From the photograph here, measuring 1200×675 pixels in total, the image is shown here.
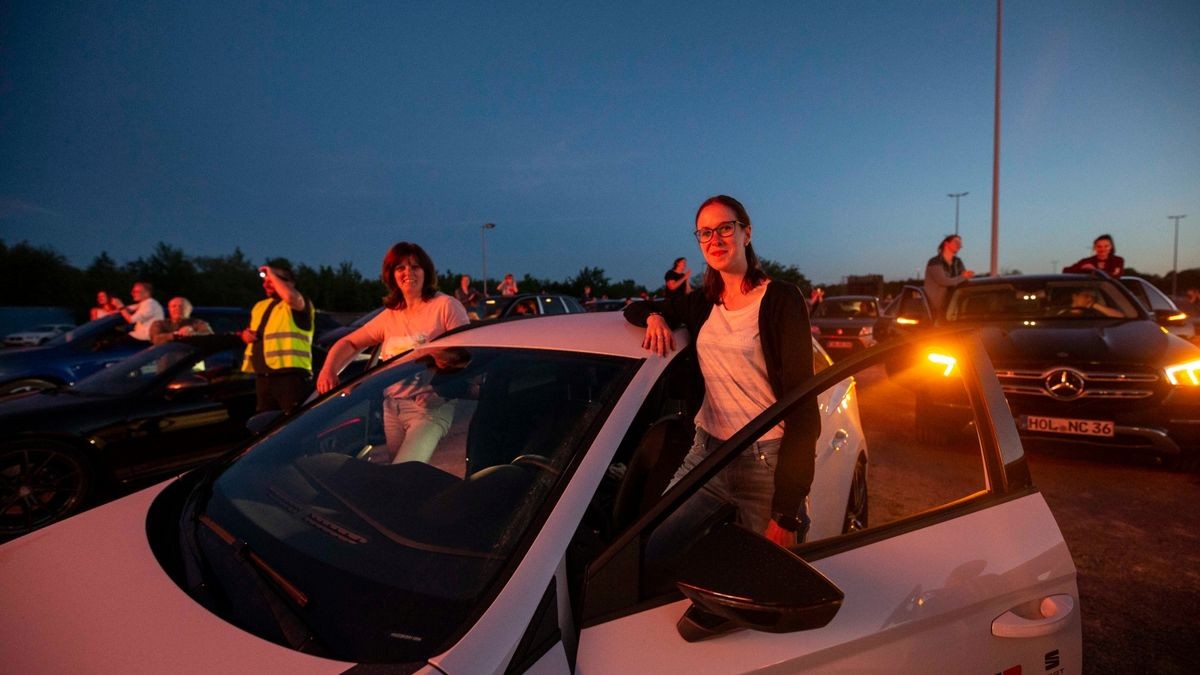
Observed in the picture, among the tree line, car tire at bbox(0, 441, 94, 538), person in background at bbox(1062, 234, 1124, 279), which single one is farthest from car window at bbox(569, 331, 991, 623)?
the tree line

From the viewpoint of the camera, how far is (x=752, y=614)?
94cm

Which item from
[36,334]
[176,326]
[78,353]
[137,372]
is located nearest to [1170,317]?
[137,372]

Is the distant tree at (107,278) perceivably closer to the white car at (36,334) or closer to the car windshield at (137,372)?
the white car at (36,334)

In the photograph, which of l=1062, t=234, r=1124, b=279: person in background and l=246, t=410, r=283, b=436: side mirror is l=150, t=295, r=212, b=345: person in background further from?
l=1062, t=234, r=1124, b=279: person in background

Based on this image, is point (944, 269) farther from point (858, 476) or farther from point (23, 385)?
point (23, 385)

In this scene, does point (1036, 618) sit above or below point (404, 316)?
below

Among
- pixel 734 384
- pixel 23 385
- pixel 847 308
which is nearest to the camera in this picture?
pixel 734 384

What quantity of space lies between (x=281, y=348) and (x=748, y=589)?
4.07 meters

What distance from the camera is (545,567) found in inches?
42.6

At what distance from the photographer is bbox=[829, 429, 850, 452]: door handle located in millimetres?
2363

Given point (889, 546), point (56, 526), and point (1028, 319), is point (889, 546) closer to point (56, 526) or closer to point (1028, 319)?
point (56, 526)

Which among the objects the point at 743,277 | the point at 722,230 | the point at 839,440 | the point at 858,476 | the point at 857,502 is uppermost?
the point at 722,230

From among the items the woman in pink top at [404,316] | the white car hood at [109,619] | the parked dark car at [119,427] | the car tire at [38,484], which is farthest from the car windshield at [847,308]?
the white car hood at [109,619]

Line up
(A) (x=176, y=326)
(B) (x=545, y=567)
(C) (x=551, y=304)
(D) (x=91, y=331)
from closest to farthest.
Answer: (B) (x=545, y=567) → (A) (x=176, y=326) → (D) (x=91, y=331) → (C) (x=551, y=304)
